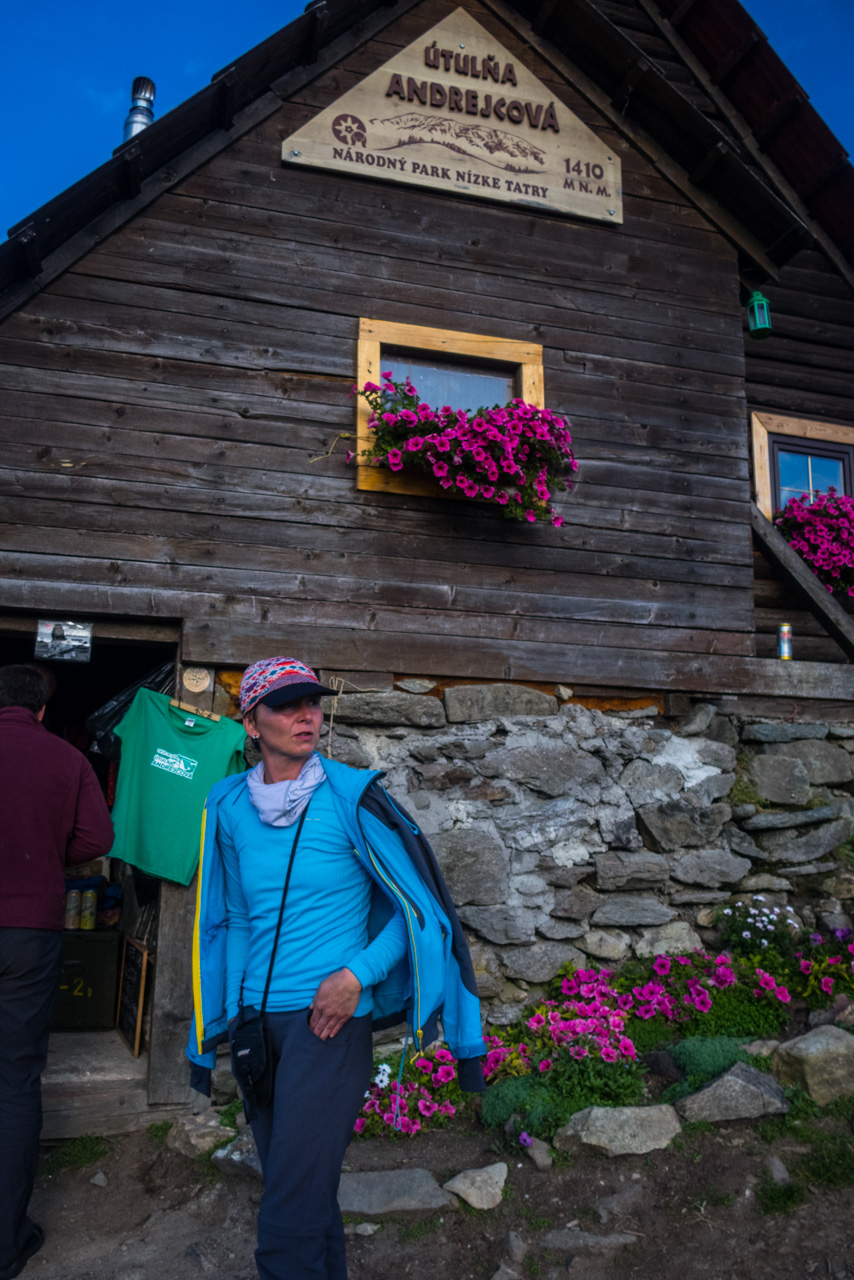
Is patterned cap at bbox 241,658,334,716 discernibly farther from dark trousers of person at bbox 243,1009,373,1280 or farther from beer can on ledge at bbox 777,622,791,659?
beer can on ledge at bbox 777,622,791,659

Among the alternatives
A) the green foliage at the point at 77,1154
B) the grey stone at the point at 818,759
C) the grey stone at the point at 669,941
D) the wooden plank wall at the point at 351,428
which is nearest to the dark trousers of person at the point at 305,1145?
the green foliage at the point at 77,1154

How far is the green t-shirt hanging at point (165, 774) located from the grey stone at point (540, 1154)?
7.10ft

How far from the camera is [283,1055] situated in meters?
2.43

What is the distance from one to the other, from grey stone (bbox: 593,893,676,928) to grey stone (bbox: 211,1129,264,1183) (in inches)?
91.0

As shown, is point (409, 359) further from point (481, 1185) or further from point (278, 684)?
point (481, 1185)

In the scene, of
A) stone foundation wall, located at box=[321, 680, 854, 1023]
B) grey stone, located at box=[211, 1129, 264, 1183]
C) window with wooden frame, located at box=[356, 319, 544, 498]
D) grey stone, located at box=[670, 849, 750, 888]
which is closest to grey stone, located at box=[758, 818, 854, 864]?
stone foundation wall, located at box=[321, 680, 854, 1023]

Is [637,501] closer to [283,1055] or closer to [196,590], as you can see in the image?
[196,590]

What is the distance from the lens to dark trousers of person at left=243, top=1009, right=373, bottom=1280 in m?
2.33

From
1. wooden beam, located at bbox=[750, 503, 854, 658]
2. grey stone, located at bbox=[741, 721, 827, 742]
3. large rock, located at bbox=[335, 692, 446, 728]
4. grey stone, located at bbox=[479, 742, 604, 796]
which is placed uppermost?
wooden beam, located at bbox=[750, 503, 854, 658]

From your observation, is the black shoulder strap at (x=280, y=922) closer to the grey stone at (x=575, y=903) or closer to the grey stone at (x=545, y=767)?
the grey stone at (x=545, y=767)

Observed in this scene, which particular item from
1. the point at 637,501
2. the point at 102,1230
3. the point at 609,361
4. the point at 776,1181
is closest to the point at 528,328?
the point at 609,361

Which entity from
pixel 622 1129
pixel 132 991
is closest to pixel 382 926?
pixel 622 1129

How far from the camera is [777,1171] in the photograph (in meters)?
3.87

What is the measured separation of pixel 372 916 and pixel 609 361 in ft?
15.6
